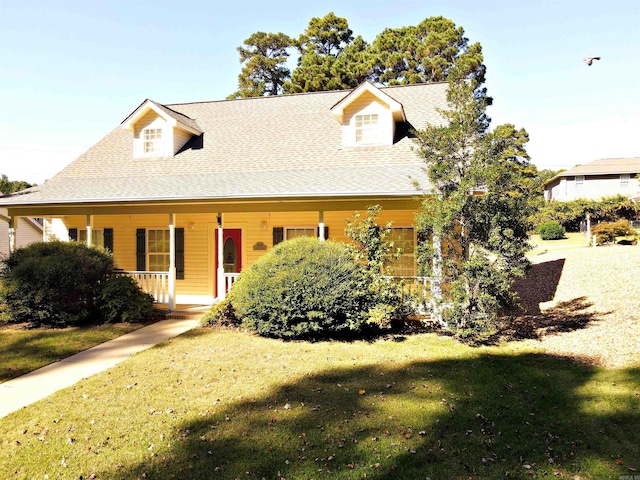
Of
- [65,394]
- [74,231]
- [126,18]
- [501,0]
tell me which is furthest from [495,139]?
[74,231]

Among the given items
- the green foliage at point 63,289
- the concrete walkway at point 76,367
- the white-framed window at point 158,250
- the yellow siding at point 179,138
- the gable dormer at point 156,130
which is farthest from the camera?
the yellow siding at point 179,138

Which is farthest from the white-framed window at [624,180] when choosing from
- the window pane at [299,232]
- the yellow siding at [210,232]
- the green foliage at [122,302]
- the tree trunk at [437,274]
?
the green foliage at [122,302]

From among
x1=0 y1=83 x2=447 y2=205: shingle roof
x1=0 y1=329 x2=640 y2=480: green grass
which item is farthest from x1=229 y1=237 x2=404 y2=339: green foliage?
x1=0 y1=83 x2=447 y2=205: shingle roof

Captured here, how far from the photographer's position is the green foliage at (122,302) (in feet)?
34.0

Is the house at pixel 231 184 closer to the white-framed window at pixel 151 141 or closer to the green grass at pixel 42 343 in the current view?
the white-framed window at pixel 151 141

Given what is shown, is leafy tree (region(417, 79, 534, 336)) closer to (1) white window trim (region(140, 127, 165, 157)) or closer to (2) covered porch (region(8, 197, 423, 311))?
(2) covered porch (region(8, 197, 423, 311))

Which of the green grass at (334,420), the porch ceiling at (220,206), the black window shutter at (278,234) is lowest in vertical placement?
the green grass at (334,420)

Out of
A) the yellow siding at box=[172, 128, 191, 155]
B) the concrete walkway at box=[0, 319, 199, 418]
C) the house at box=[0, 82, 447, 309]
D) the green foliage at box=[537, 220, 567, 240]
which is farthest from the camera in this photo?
the green foliage at box=[537, 220, 567, 240]

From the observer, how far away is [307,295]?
331 inches

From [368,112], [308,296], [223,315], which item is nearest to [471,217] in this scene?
[308,296]

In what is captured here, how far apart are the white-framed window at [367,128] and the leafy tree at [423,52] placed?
15.6 m

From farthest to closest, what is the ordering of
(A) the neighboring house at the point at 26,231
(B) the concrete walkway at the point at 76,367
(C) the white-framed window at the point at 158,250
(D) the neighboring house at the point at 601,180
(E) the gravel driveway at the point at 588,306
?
(D) the neighboring house at the point at 601,180 < (A) the neighboring house at the point at 26,231 < (C) the white-framed window at the point at 158,250 < (E) the gravel driveway at the point at 588,306 < (B) the concrete walkway at the point at 76,367

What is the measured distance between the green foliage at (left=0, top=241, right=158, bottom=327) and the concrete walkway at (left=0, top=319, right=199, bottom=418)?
1262 millimetres

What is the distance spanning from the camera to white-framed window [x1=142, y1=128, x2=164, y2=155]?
48.4ft
